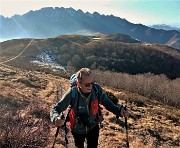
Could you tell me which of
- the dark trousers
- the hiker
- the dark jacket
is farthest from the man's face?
the dark trousers

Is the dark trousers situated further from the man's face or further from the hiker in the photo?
the man's face

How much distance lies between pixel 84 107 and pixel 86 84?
1.81 ft

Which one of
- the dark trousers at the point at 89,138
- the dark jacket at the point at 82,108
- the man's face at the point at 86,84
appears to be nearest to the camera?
the man's face at the point at 86,84

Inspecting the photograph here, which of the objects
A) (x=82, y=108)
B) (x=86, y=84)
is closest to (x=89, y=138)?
(x=82, y=108)

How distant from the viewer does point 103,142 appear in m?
13.2

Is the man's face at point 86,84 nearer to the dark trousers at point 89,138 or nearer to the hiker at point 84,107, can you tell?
the hiker at point 84,107

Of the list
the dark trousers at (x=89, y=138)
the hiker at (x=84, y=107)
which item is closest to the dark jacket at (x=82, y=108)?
the hiker at (x=84, y=107)

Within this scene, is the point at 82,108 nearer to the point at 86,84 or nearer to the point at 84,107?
the point at 84,107

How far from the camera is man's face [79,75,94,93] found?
22.1 feet

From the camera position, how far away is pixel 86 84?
6.81m

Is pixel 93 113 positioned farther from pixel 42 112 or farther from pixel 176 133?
pixel 176 133

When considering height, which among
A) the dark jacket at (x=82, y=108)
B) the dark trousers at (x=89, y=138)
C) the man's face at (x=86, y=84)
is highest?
the man's face at (x=86, y=84)

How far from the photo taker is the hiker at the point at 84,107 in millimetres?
6793

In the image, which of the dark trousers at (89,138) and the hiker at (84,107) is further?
the dark trousers at (89,138)
